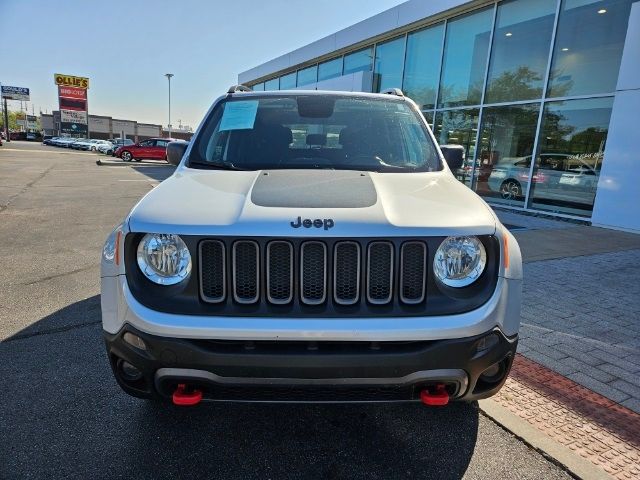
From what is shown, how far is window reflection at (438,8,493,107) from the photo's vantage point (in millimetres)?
12438

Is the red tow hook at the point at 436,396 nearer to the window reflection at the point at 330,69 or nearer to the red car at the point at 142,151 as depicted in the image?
the window reflection at the point at 330,69

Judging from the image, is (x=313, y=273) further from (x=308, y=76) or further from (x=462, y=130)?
(x=308, y=76)

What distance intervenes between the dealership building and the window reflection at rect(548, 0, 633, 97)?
2 cm

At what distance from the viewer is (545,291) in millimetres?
5020

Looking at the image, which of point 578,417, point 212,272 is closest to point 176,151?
point 212,272

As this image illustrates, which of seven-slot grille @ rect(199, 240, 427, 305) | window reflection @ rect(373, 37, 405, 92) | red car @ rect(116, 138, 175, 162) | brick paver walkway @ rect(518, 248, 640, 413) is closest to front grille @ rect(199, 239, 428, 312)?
seven-slot grille @ rect(199, 240, 427, 305)

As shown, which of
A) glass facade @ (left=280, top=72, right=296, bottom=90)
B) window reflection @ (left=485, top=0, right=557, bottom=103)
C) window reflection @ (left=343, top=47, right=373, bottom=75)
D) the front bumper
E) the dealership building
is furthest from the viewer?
glass facade @ (left=280, top=72, right=296, bottom=90)

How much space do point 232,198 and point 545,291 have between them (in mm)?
4200

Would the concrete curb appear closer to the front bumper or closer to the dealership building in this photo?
the front bumper

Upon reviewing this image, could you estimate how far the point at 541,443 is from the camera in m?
2.42

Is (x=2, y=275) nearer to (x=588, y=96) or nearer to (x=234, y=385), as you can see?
(x=234, y=385)

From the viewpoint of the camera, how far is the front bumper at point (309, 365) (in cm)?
185

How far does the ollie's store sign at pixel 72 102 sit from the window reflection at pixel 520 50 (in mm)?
83225

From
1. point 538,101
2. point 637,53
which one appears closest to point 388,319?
point 637,53
